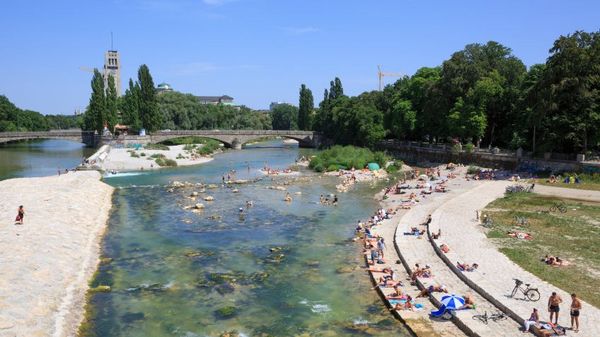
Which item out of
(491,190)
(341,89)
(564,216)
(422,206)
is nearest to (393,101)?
(341,89)

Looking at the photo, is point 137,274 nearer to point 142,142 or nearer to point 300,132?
point 142,142

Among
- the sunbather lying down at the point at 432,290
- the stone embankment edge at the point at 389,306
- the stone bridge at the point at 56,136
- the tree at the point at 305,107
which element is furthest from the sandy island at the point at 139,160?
the sunbather lying down at the point at 432,290

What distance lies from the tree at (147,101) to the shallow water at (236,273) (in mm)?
67102

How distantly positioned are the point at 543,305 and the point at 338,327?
8.67m

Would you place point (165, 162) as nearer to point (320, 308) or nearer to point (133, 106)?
point (133, 106)

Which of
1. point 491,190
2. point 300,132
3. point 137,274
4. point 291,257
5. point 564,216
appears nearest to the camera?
point 137,274

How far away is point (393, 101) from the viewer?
107 meters

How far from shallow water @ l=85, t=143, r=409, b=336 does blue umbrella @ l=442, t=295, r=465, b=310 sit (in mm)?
2168

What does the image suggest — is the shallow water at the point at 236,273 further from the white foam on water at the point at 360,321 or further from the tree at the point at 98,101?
the tree at the point at 98,101

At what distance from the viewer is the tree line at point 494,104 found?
5578 cm

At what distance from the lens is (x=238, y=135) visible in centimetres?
13212

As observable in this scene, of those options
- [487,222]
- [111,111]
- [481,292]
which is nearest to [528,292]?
[481,292]

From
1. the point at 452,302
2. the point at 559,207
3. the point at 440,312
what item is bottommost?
the point at 440,312

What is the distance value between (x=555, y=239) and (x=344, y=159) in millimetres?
51649
